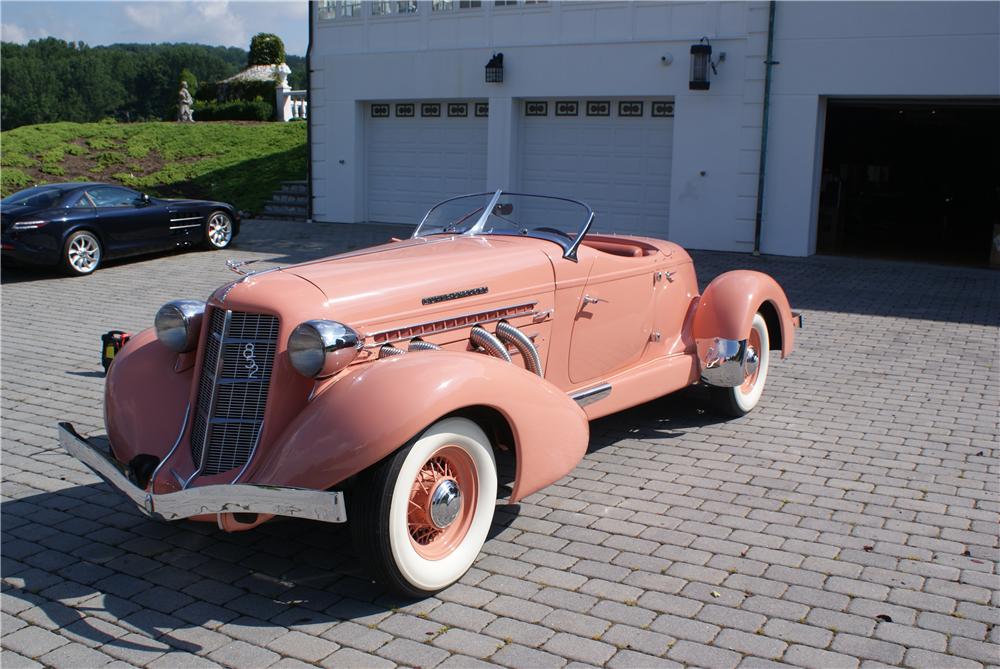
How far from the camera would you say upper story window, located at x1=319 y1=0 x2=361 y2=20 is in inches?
744

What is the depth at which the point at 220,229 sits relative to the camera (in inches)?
601

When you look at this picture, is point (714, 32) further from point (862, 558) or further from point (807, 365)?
point (862, 558)

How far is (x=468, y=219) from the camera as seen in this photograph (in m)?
5.79

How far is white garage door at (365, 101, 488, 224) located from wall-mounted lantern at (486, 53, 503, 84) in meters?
0.89

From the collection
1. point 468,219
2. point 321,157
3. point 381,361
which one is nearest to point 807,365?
point 468,219

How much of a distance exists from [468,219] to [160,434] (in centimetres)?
241

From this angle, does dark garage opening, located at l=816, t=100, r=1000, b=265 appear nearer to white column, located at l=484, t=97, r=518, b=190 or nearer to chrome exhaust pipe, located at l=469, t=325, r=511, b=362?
white column, located at l=484, t=97, r=518, b=190

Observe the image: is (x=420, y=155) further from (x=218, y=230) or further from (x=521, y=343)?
(x=521, y=343)

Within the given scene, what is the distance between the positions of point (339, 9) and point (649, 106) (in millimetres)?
7411

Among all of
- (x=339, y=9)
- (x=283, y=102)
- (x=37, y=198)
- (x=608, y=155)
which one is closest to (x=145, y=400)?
(x=37, y=198)

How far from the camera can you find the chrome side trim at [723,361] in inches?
238

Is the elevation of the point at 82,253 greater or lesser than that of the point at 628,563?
greater

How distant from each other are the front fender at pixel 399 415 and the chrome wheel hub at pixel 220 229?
12.1 metres

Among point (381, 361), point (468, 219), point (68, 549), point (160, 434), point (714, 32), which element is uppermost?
point (714, 32)
